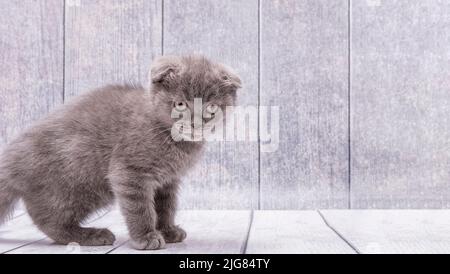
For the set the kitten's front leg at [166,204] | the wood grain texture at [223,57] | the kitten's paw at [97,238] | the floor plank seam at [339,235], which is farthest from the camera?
the wood grain texture at [223,57]

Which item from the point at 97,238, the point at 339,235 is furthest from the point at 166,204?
the point at 339,235

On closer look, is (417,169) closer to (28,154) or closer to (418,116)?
(418,116)

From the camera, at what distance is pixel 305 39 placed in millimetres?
1813

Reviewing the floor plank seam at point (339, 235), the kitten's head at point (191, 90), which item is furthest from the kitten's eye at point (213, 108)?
the floor plank seam at point (339, 235)

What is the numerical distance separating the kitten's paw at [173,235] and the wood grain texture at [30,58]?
0.75m

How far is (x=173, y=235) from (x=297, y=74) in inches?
30.4

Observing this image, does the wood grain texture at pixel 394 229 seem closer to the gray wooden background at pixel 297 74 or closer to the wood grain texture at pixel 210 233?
the gray wooden background at pixel 297 74

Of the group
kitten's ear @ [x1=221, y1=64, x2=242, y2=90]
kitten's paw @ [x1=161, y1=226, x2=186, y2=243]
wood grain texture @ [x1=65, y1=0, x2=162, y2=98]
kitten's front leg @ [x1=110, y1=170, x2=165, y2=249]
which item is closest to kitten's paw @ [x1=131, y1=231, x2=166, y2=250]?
kitten's front leg @ [x1=110, y1=170, x2=165, y2=249]

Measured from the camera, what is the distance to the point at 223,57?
5.93 feet

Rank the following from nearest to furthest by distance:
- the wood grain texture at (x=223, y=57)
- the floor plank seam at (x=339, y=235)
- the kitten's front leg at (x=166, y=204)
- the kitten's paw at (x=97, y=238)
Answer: the floor plank seam at (x=339, y=235)
the kitten's paw at (x=97, y=238)
the kitten's front leg at (x=166, y=204)
the wood grain texture at (x=223, y=57)

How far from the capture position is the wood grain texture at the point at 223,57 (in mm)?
1797

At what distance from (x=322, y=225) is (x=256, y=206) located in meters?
0.39

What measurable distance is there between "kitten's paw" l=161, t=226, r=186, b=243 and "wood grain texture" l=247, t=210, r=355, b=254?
0.17 meters
